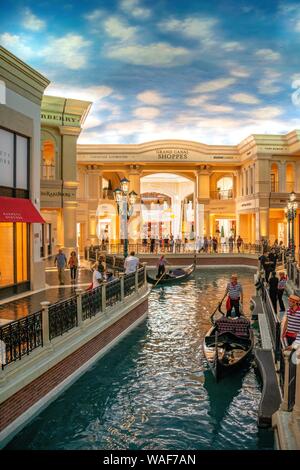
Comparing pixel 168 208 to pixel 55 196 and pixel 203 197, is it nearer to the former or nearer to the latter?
→ pixel 203 197

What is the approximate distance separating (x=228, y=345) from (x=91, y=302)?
3579 mm

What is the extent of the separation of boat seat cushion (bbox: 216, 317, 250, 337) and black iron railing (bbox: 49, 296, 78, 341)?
13.0 ft

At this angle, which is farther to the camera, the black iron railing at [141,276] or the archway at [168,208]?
the archway at [168,208]

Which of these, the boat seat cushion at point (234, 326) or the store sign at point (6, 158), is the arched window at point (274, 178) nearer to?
the store sign at point (6, 158)

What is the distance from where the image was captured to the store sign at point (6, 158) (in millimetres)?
14445

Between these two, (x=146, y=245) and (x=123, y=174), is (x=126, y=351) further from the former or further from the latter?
(x=123, y=174)

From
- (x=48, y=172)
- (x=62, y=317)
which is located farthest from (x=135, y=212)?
(x=62, y=317)

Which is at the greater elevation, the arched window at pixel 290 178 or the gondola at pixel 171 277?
the arched window at pixel 290 178

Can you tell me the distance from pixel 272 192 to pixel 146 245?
35.7 ft

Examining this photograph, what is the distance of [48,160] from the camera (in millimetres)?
31031

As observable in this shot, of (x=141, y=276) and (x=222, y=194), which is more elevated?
(x=222, y=194)

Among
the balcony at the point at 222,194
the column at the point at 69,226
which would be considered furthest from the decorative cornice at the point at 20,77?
the balcony at the point at 222,194
